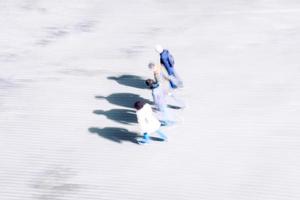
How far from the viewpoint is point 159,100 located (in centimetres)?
1320

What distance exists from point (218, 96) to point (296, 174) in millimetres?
3415

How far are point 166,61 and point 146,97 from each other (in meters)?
1.27

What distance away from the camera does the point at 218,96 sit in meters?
14.3

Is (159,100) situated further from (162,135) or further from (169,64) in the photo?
Answer: (169,64)

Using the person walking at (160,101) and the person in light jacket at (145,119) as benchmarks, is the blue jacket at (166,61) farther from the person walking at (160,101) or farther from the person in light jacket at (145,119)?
the person in light jacket at (145,119)

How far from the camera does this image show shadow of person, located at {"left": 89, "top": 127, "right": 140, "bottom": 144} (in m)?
13.3

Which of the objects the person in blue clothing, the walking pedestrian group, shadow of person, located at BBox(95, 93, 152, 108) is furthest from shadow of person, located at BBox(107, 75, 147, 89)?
the person in blue clothing

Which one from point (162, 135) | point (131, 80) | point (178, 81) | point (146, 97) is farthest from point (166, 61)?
point (162, 135)

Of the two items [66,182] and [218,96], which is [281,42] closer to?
[218,96]

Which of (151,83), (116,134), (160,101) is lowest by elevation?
(116,134)

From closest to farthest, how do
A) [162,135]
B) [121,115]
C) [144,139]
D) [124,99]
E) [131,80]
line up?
[162,135] < [144,139] < [121,115] < [124,99] < [131,80]

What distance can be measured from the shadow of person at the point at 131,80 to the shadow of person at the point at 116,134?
1.95 m

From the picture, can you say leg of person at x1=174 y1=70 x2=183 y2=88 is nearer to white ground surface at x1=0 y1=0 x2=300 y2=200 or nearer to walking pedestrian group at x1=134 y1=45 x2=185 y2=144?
walking pedestrian group at x1=134 y1=45 x2=185 y2=144

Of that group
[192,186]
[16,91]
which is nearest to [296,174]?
[192,186]
